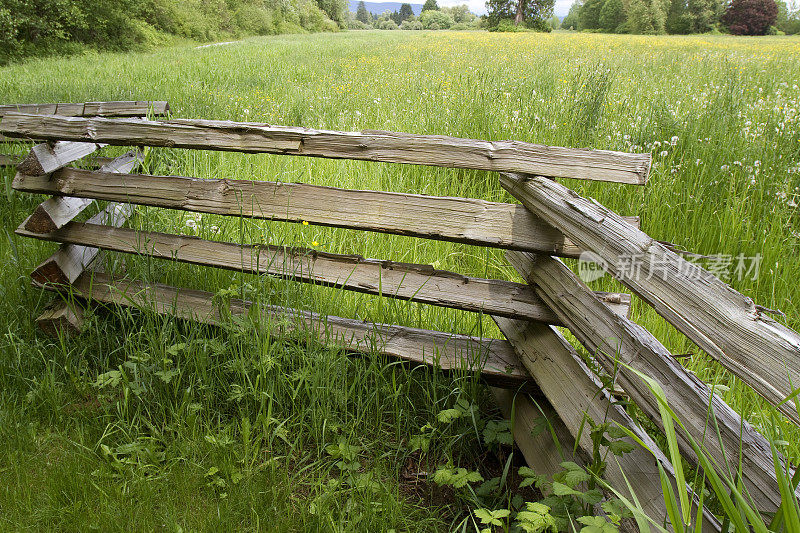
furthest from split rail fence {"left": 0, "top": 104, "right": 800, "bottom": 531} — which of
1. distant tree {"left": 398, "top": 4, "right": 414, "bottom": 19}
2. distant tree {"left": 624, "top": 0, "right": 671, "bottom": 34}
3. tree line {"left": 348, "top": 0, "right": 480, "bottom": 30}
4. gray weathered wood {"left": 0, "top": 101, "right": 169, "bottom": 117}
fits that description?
distant tree {"left": 398, "top": 4, "right": 414, "bottom": 19}

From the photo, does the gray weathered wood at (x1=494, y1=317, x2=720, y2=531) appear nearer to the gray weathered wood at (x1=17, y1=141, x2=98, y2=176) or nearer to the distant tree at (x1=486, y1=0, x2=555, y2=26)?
the gray weathered wood at (x1=17, y1=141, x2=98, y2=176)

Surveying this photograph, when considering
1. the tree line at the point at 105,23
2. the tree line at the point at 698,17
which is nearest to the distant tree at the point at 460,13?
the tree line at the point at 698,17

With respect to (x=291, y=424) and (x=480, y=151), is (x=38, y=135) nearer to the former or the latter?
(x=291, y=424)

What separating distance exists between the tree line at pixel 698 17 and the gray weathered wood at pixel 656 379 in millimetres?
43908

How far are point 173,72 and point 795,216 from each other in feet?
36.9

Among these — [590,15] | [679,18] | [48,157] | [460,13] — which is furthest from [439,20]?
[48,157]

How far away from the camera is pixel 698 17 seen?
140 ft

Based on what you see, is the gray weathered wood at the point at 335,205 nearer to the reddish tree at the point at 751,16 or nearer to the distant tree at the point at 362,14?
the reddish tree at the point at 751,16

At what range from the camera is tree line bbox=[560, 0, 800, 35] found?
37.7 meters

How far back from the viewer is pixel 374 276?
2572mm

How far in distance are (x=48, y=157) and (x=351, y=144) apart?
185 cm

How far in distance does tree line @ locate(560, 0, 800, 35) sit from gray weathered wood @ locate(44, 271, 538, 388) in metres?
44.0

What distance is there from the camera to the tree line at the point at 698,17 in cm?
3772

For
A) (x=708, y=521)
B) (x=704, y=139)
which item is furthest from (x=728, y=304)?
(x=704, y=139)
